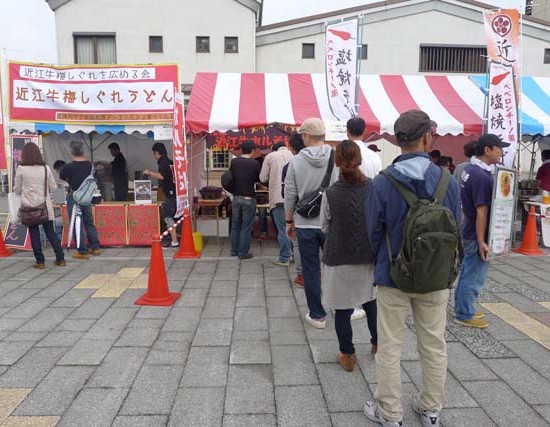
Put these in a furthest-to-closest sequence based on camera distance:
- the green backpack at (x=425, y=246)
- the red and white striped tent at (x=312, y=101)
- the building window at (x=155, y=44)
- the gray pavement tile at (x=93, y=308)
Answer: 1. the building window at (x=155, y=44)
2. the red and white striped tent at (x=312, y=101)
3. the gray pavement tile at (x=93, y=308)
4. the green backpack at (x=425, y=246)

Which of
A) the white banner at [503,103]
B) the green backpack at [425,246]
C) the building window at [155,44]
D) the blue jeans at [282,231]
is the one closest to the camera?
the green backpack at [425,246]

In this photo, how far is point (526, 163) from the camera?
50.4 feet

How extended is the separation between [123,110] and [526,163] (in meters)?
14.0

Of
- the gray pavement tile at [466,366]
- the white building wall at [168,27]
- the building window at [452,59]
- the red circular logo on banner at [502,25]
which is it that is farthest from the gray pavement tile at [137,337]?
the building window at [452,59]

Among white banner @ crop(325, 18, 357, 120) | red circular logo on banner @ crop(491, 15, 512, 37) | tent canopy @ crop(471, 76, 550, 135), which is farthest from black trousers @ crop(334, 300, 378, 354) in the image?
red circular logo on banner @ crop(491, 15, 512, 37)

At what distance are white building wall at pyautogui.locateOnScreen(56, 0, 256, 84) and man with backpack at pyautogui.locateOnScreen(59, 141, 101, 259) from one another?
32.1 ft

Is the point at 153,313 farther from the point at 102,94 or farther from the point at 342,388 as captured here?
the point at 102,94

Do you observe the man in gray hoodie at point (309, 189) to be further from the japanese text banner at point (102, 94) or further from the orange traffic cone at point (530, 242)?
the orange traffic cone at point (530, 242)

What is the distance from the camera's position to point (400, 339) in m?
2.32

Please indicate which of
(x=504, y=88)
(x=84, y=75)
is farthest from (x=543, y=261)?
(x=84, y=75)

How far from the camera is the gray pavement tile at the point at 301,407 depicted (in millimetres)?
2512

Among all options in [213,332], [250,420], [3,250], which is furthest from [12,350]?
[3,250]

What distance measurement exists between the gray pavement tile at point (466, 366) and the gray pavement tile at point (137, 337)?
237cm

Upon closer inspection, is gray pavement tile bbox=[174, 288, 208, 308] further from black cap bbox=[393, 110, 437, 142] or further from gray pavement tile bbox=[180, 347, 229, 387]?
black cap bbox=[393, 110, 437, 142]
